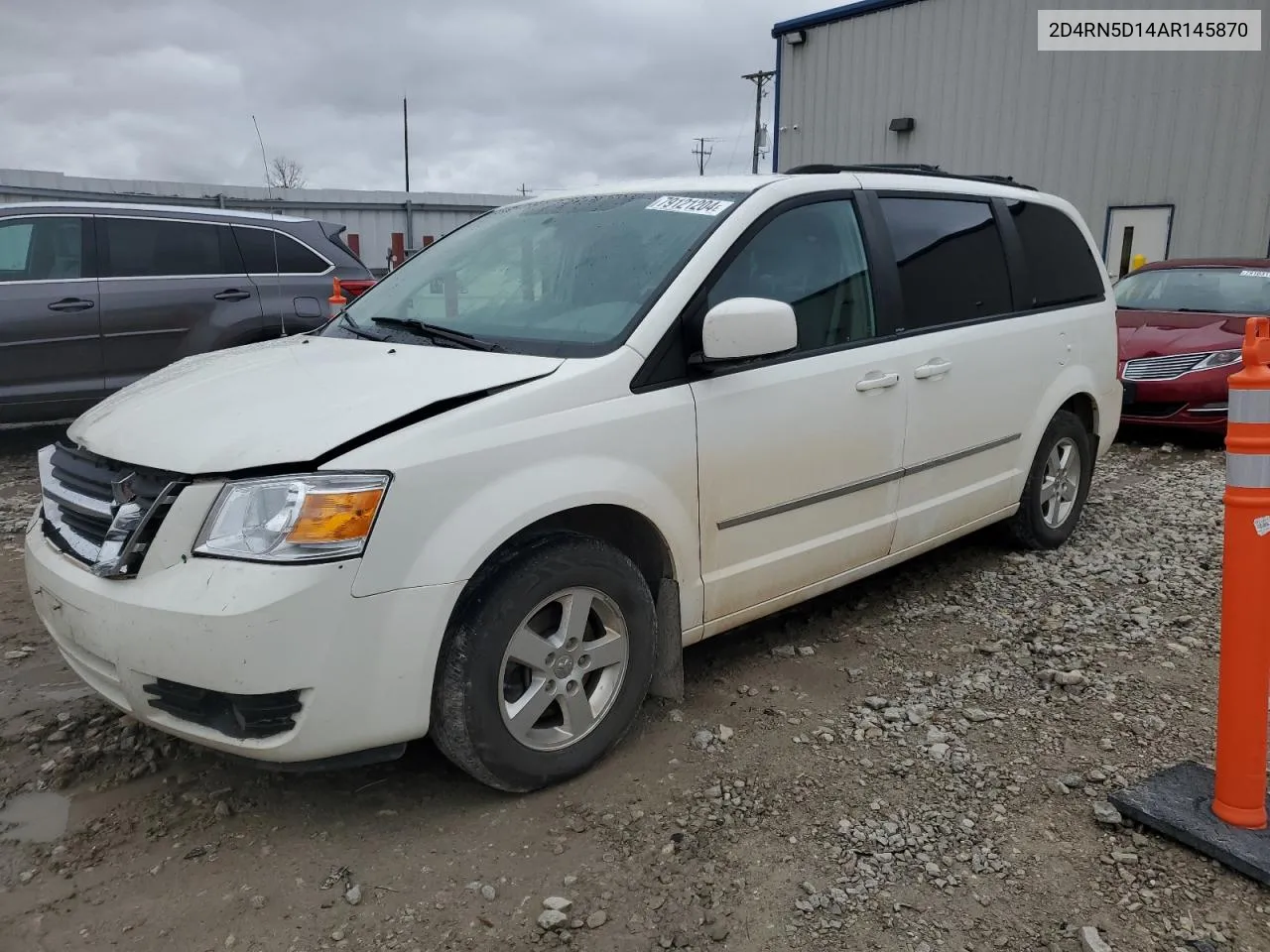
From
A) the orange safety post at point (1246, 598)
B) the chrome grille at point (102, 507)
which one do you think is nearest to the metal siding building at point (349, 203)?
the chrome grille at point (102, 507)

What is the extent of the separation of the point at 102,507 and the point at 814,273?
2.38 meters

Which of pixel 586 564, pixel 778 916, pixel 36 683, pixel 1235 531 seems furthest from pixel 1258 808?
→ pixel 36 683

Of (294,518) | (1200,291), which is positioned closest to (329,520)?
(294,518)

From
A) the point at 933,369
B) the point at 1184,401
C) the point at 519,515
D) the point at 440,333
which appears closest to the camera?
the point at 519,515

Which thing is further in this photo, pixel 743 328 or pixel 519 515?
pixel 743 328

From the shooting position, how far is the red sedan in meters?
7.30

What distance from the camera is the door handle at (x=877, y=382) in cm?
345

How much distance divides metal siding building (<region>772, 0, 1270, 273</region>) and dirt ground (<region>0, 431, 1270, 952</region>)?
38.5ft

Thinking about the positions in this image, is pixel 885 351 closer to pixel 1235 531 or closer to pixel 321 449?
pixel 1235 531

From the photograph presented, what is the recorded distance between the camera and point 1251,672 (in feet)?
7.98

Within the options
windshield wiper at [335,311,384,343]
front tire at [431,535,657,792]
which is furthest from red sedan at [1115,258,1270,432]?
windshield wiper at [335,311,384,343]

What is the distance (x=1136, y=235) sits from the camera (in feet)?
45.9

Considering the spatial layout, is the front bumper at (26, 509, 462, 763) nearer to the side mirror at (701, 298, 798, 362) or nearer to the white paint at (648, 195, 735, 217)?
the side mirror at (701, 298, 798, 362)

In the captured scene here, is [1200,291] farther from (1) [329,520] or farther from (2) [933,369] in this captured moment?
(1) [329,520]
